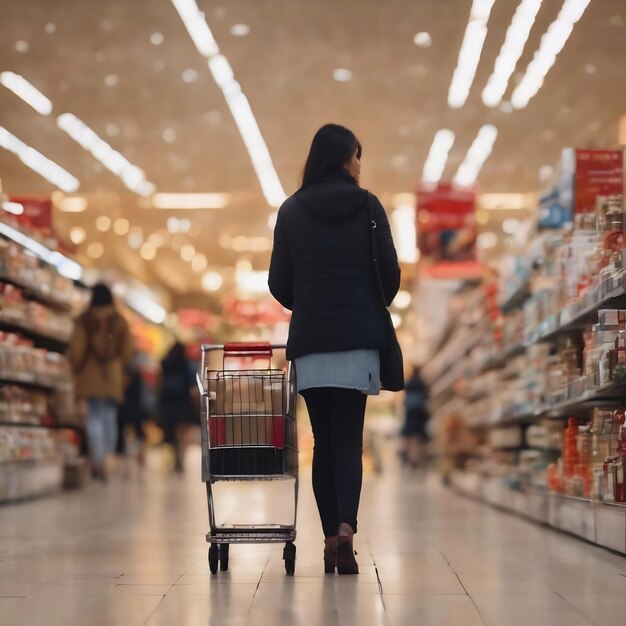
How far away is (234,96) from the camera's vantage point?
478 inches

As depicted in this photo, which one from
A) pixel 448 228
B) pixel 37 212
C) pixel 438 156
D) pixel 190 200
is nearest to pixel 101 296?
pixel 37 212

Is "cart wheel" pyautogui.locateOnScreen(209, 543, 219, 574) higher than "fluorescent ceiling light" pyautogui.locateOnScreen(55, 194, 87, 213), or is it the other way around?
"fluorescent ceiling light" pyautogui.locateOnScreen(55, 194, 87, 213)

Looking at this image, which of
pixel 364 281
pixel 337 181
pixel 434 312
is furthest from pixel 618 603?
pixel 434 312

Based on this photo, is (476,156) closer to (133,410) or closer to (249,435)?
(133,410)

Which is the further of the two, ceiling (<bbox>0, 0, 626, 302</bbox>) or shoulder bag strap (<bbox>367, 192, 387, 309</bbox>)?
ceiling (<bbox>0, 0, 626, 302</bbox>)

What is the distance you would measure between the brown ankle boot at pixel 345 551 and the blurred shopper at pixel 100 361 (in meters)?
6.62

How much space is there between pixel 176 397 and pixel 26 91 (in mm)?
3974

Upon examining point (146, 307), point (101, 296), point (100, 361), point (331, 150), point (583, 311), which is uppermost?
point (146, 307)

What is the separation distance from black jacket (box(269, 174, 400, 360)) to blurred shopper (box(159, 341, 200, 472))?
945 centimetres

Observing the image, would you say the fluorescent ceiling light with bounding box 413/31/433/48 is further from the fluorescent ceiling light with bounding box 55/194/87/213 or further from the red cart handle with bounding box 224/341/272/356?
the fluorescent ceiling light with bounding box 55/194/87/213

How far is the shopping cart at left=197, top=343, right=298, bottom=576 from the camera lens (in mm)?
3904

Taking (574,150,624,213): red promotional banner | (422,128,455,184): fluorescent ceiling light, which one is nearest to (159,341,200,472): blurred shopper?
(422,128,455,184): fluorescent ceiling light

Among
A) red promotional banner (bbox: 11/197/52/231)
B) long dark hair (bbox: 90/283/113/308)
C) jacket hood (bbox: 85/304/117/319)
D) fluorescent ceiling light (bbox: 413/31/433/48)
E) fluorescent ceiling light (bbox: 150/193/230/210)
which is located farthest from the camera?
fluorescent ceiling light (bbox: 150/193/230/210)

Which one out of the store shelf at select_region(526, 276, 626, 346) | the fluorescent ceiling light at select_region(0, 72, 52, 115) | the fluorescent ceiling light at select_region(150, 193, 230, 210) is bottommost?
the store shelf at select_region(526, 276, 626, 346)
